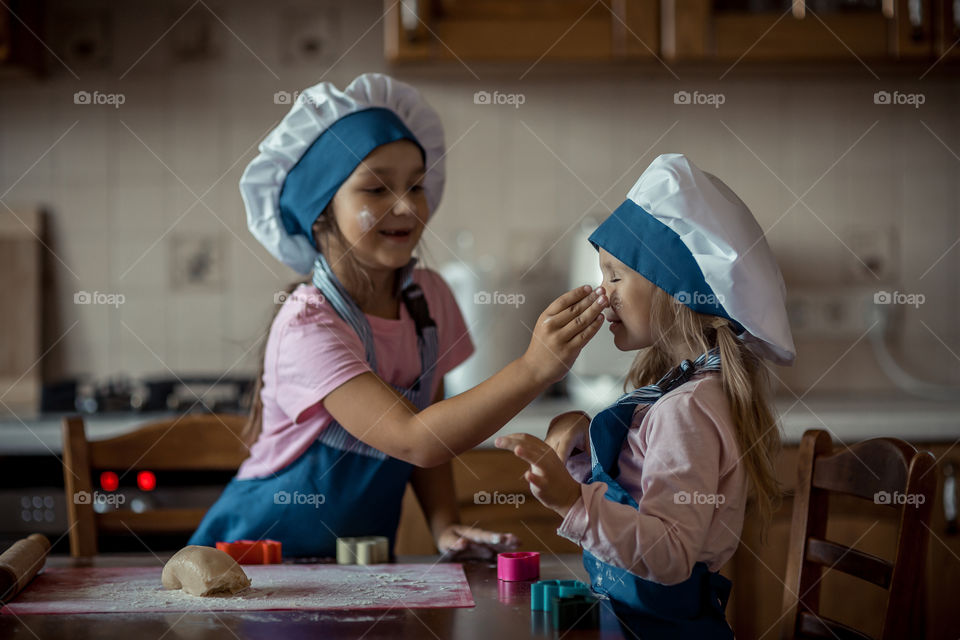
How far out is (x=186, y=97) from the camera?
2.25 m

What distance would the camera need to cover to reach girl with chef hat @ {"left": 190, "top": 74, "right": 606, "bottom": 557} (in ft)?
3.43

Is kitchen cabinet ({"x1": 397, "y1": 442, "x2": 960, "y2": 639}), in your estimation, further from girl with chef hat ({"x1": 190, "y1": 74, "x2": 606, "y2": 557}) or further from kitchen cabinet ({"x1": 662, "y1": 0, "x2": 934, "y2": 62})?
kitchen cabinet ({"x1": 662, "y1": 0, "x2": 934, "y2": 62})

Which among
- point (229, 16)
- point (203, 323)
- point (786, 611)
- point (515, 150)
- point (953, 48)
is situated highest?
point (229, 16)

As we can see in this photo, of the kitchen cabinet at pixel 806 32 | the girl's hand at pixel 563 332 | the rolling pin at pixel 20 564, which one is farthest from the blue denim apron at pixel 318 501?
the kitchen cabinet at pixel 806 32

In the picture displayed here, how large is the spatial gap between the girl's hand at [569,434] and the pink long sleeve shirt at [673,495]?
0.24 ft

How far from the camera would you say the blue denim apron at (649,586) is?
2.77 ft

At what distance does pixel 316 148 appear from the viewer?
120 cm

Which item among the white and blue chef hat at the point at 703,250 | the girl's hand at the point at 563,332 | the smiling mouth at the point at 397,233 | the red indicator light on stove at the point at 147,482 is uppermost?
the smiling mouth at the point at 397,233

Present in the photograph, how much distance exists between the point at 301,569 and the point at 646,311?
1.46 feet

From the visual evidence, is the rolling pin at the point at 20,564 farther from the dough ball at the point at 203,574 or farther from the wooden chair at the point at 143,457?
the wooden chair at the point at 143,457

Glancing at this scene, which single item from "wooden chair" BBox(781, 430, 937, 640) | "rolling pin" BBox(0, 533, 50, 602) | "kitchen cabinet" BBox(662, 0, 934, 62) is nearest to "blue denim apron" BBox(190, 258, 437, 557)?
"rolling pin" BBox(0, 533, 50, 602)

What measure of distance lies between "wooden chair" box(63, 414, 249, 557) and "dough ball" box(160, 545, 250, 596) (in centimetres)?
39

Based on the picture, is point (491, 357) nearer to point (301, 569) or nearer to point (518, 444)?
point (301, 569)

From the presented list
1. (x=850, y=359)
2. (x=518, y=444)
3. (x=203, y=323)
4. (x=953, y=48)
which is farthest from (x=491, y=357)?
(x=518, y=444)
